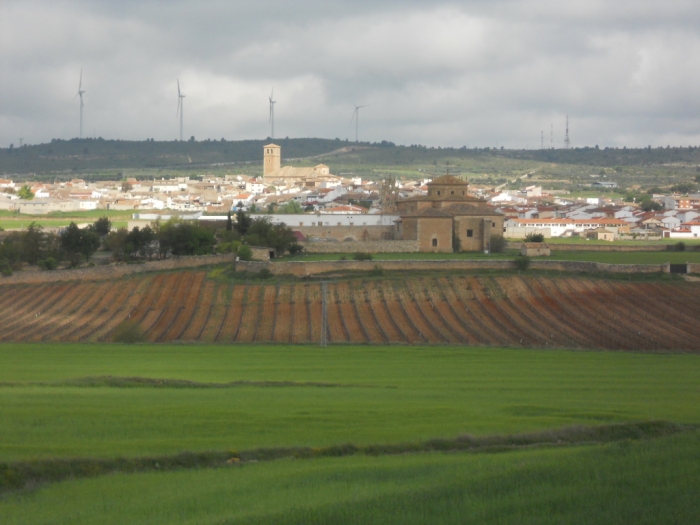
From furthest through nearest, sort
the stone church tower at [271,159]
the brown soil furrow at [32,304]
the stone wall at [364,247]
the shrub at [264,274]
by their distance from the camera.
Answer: the stone church tower at [271,159] < the stone wall at [364,247] < the shrub at [264,274] < the brown soil furrow at [32,304]

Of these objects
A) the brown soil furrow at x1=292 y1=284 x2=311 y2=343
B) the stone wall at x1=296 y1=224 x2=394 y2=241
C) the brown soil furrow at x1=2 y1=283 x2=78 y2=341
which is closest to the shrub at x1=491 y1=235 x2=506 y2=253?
the stone wall at x1=296 y1=224 x2=394 y2=241

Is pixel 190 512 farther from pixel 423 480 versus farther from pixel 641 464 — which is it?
pixel 641 464

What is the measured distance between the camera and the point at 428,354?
31.0m

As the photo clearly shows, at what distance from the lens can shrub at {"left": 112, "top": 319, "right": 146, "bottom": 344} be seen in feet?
118

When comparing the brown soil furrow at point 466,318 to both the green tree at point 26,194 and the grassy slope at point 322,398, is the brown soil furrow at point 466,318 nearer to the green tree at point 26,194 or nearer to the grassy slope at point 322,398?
the grassy slope at point 322,398

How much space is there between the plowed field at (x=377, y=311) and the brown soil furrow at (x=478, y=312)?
0.04m

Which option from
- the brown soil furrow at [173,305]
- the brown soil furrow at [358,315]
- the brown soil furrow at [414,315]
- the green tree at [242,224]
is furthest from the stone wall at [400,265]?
the green tree at [242,224]

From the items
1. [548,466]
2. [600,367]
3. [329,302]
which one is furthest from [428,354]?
[548,466]

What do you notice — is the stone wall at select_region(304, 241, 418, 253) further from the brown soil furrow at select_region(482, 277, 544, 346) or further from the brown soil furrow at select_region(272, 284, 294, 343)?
the brown soil furrow at select_region(272, 284, 294, 343)

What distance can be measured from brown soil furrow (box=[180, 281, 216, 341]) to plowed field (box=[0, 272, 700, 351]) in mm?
41

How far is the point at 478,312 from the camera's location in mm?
40719

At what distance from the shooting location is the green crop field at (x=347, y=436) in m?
10.9

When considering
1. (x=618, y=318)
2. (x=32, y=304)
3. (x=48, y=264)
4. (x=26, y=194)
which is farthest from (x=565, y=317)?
(x=26, y=194)

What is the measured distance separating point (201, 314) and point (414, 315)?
8.70m
